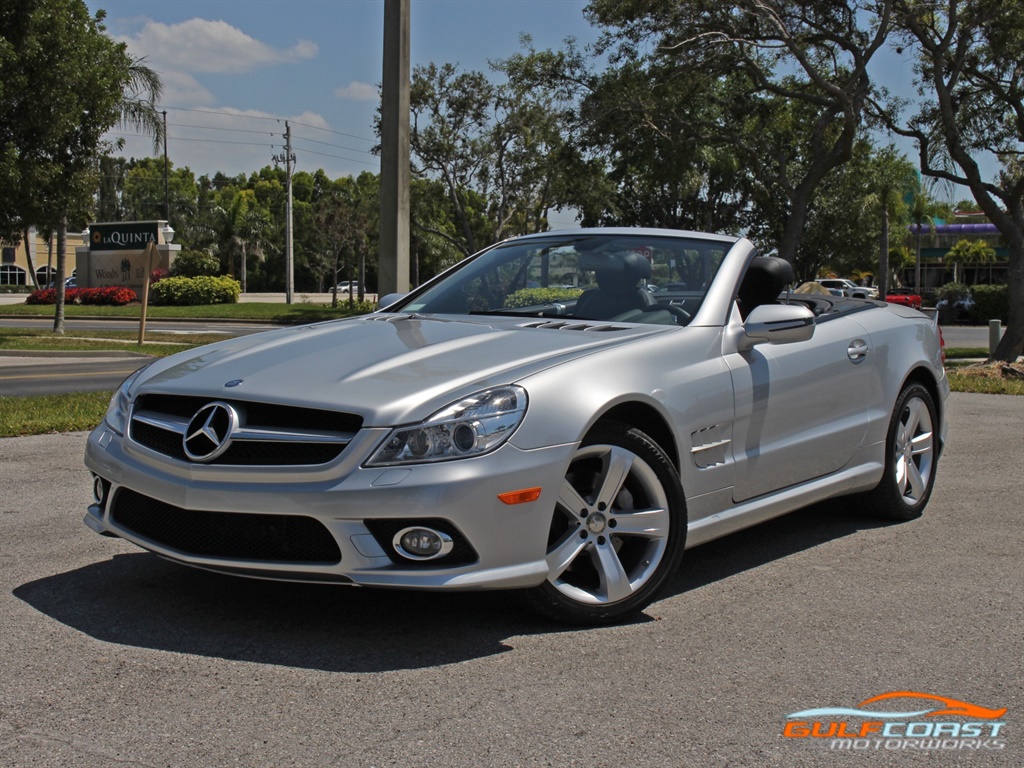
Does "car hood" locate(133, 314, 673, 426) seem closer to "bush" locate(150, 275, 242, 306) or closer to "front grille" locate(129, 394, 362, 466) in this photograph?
"front grille" locate(129, 394, 362, 466)

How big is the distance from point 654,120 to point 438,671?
2168 centimetres

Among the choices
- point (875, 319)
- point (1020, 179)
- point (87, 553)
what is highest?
point (1020, 179)

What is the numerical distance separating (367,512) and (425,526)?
193 mm

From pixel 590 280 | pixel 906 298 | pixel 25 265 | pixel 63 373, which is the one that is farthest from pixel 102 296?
pixel 25 265

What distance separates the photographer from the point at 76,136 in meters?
24.5

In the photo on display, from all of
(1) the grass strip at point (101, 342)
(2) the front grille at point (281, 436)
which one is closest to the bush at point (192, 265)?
(1) the grass strip at point (101, 342)

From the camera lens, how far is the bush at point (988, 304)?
45.8 m

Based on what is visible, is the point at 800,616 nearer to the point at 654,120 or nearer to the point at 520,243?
the point at 520,243

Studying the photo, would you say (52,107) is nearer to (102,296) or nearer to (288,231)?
(102,296)

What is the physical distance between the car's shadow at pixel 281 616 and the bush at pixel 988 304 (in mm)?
44977

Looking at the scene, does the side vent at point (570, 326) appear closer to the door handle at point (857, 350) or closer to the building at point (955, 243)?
the door handle at point (857, 350)

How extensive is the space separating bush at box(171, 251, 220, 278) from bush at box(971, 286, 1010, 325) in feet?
112

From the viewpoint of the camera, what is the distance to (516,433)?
12.4 ft

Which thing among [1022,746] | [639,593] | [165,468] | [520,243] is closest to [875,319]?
[520,243]
